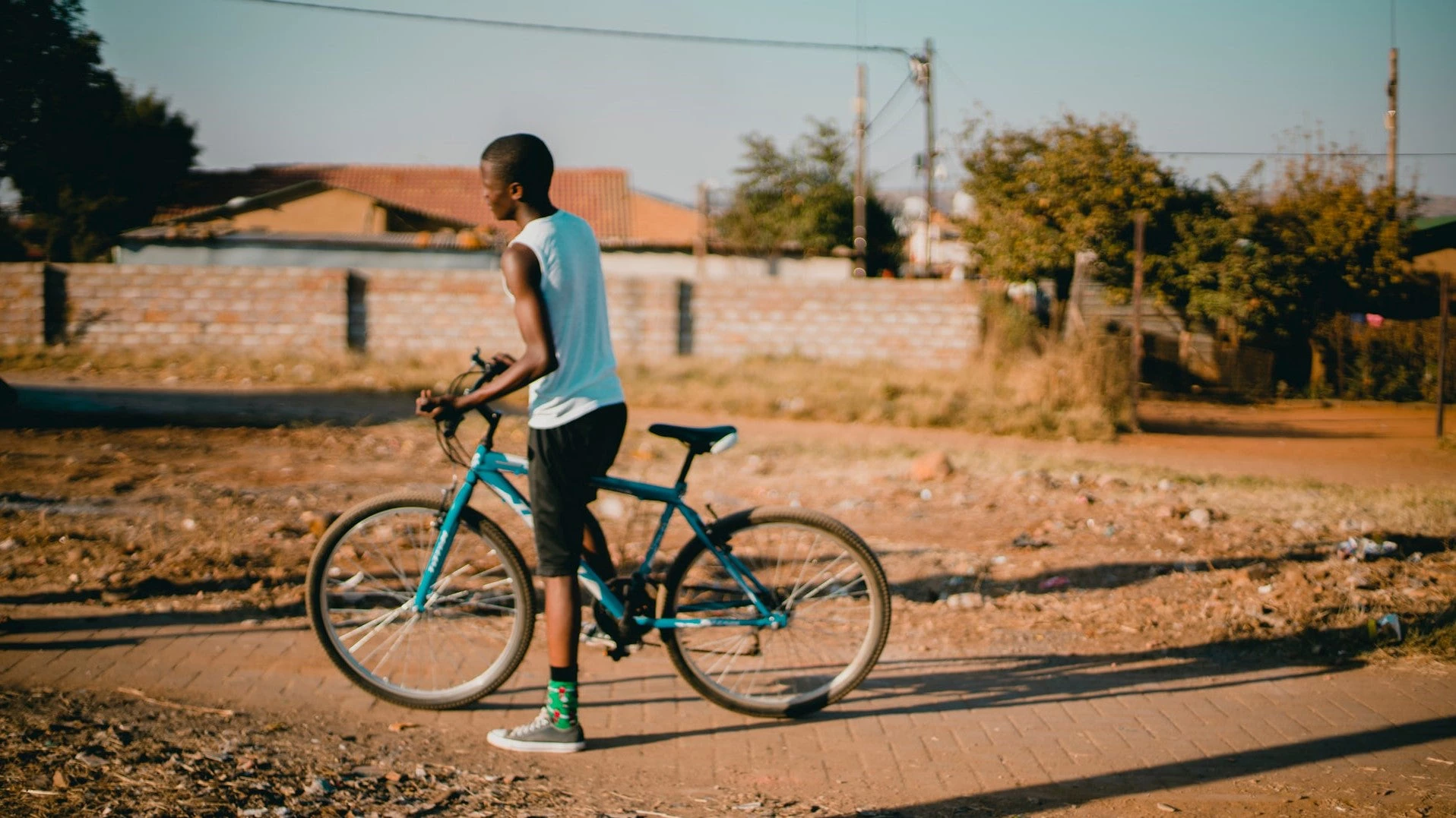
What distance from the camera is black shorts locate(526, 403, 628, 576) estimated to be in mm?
3568

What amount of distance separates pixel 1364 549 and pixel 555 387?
4615mm

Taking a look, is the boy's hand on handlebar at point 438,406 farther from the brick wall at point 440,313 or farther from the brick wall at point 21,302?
the brick wall at point 21,302

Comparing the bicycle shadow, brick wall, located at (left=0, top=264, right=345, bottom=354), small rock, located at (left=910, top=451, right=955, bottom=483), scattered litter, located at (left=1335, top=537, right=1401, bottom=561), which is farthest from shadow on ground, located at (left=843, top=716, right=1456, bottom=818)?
brick wall, located at (left=0, top=264, right=345, bottom=354)

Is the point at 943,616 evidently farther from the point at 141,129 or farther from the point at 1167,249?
the point at 141,129

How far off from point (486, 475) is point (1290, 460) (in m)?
9.19

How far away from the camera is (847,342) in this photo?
17.9 m

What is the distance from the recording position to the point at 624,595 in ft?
12.7

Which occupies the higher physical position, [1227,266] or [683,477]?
[1227,266]

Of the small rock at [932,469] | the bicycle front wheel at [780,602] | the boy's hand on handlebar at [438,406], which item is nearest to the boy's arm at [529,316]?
the boy's hand on handlebar at [438,406]

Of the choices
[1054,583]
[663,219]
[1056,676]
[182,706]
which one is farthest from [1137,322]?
[663,219]

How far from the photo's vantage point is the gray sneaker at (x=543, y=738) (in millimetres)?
3594

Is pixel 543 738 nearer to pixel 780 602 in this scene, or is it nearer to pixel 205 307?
pixel 780 602

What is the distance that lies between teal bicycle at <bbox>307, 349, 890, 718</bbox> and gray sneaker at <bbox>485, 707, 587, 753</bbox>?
32 centimetres

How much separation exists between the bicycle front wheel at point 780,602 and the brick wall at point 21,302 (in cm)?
1595
